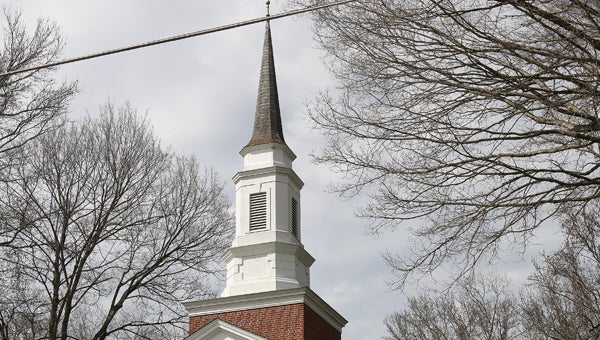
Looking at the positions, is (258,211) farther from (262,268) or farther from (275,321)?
(275,321)

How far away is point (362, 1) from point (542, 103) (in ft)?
8.80

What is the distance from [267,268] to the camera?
23.9 meters

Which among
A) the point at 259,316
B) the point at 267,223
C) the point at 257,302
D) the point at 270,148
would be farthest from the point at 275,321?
the point at 270,148

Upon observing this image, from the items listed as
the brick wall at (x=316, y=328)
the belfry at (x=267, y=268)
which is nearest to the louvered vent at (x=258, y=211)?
the belfry at (x=267, y=268)

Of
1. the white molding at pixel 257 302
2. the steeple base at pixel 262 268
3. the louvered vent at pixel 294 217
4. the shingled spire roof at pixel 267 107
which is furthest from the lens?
the shingled spire roof at pixel 267 107

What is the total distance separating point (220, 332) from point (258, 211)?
3643 millimetres

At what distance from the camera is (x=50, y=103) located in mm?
17469

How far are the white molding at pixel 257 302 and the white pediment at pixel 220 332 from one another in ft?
1.92

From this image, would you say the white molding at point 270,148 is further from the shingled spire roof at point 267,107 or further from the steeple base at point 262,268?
the steeple base at point 262,268

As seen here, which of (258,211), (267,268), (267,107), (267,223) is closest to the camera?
(267,268)

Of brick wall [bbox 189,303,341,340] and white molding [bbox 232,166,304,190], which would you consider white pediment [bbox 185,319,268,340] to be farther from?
white molding [bbox 232,166,304,190]

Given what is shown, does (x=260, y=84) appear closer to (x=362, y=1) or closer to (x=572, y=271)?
(x=572, y=271)

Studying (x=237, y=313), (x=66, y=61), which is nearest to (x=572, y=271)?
(x=237, y=313)

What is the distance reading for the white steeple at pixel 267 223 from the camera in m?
23.9
